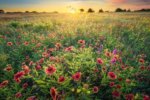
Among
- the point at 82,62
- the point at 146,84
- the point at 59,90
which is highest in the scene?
the point at 82,62

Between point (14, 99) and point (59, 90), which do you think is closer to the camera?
point (14, 99)

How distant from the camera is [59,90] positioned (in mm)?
2645

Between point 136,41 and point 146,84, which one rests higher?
point 136,41

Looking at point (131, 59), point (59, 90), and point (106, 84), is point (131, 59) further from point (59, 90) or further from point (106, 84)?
point (59, 90)

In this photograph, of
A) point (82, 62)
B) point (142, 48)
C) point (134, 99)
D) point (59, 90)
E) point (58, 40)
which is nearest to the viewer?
point (134, 99)

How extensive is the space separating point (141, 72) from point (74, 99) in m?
1.35

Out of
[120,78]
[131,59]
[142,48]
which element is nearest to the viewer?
[120,78]

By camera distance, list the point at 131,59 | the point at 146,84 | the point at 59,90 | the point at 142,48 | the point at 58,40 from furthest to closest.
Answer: the point at 58,40, the point at 142,48, the point at 131,59, the point at 146,84, the point at 59,90

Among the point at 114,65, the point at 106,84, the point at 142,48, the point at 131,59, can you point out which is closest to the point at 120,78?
the point at 106,84

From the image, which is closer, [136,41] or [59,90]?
[59,90]

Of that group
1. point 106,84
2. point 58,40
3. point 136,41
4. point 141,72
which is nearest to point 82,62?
point 106,84

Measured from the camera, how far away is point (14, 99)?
2.45 m

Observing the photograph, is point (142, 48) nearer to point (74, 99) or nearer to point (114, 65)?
point (114, 65)

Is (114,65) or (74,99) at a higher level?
(114,65)
